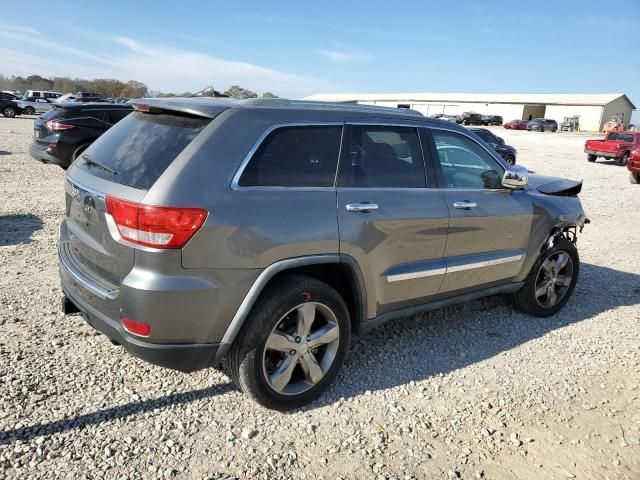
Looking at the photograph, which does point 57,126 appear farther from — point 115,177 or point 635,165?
point 635,165

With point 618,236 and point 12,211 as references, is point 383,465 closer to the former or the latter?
point 12,211

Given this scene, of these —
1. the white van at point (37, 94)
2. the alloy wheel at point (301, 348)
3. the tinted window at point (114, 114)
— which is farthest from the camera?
the white van at point (37, 94)

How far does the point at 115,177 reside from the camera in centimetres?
286

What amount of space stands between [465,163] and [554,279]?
168cm

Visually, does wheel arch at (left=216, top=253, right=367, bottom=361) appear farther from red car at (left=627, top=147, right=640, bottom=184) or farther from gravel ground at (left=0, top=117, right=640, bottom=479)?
red car at (left=627, top=147, right=640, bottom=184)

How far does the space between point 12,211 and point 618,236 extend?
9.81m

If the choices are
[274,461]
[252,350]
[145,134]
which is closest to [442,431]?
[274,461]

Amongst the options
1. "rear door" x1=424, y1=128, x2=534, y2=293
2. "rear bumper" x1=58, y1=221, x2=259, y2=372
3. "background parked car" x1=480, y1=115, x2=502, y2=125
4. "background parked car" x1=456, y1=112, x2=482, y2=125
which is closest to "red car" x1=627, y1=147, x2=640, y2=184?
"rear door" x1=424, y1=128, x2=534, y2=293

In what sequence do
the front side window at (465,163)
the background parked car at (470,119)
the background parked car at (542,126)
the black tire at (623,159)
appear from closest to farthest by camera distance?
the front side window at (465,163), the black tire at (623,159), the background parked car at (542,126), the background parked car at (470,119)

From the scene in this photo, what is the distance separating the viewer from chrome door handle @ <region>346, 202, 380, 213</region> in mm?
3174

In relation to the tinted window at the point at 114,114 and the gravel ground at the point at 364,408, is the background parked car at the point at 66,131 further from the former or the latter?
the gravel ground at the point at 364,408

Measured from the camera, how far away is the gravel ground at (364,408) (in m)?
2.71

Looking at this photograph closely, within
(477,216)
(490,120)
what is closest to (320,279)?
(477,216)

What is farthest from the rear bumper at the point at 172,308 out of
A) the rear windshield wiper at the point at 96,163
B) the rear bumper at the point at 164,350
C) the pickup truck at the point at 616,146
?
the pickup truck at the point at 616,146
